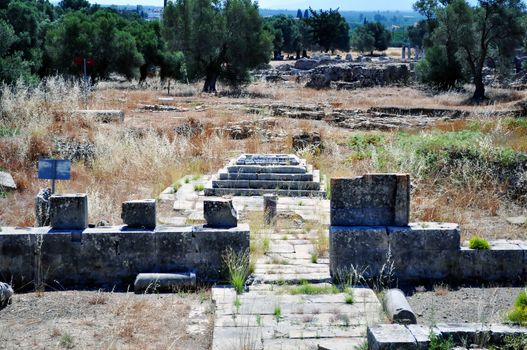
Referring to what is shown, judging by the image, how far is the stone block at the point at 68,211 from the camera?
838cm

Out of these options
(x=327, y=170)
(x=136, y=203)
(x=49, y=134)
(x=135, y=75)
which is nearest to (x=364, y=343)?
(x=136, y=203)

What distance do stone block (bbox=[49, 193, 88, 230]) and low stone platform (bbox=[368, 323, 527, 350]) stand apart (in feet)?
13.7

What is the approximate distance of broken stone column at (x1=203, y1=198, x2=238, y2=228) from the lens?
8.45 m

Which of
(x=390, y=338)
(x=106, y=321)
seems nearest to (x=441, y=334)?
(x=390, y=338)

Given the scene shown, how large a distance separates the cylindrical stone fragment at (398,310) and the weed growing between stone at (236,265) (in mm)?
1756

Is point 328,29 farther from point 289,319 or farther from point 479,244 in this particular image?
point 289,319

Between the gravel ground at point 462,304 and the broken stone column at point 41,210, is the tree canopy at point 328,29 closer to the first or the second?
the broken stone column at point 41,210

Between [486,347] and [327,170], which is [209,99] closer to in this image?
[327,170]

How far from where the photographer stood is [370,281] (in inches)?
330

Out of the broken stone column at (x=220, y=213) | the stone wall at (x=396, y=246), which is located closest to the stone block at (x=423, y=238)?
the stone wall at (x=396, y=246)

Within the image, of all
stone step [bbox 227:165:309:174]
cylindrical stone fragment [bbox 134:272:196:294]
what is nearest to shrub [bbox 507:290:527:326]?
cylindrical stone fragment [bbox 134:272:196:294]

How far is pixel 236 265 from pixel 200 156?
9097 mm

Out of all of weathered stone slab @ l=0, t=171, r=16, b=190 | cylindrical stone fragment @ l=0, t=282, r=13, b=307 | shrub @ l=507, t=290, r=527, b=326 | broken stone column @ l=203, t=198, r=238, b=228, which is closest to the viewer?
shrub @ l=507, t=290, r=527, b=326

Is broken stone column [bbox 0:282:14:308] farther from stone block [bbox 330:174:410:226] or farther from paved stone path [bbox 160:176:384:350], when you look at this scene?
stone block [bbox 330:174:410:226]
